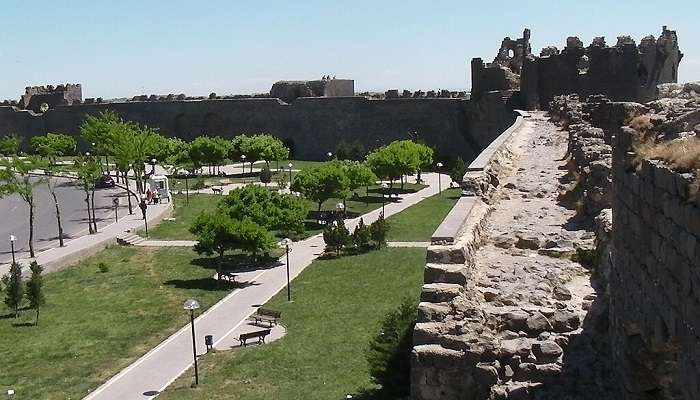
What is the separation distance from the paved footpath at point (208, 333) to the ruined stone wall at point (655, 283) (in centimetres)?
912

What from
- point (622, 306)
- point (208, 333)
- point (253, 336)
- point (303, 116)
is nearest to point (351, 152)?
point (303, 116)

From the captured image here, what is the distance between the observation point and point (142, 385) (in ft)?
43.1

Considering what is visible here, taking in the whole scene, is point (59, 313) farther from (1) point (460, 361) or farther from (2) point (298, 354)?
(1) point (460, 361)

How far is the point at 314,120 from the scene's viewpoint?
Answer: 46.5m

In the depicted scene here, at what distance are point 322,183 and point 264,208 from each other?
5449 mm

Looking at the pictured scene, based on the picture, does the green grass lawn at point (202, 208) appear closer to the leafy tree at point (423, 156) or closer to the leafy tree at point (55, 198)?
the leafy tree at point (423, 156)

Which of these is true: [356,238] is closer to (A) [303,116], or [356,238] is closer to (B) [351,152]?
(B) [351,152]

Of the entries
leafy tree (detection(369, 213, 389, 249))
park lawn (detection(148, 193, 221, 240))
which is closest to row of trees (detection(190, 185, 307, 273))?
leafy tree (detection(369, 213, 389, 249))

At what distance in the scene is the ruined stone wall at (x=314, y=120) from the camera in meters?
40.8

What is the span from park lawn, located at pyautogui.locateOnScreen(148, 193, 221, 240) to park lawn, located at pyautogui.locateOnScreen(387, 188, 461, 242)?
691 cm

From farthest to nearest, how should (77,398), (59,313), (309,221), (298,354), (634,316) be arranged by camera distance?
(309,221) < (59,313) < (298,354) < (77,398) < (634,316)

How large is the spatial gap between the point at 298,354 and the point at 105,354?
3791 mm

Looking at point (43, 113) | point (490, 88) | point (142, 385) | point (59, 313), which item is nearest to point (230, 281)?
point (59, 313)

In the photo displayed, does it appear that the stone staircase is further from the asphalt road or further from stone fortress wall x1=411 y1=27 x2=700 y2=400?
stone fortress wall x1=411 y1=27 x2=700 y2=400
